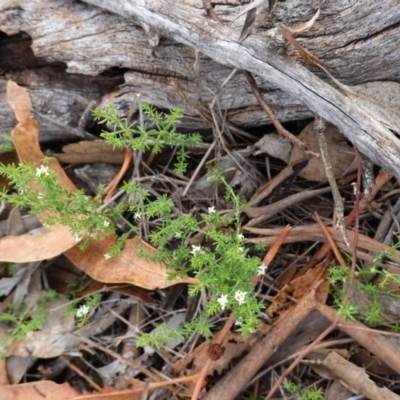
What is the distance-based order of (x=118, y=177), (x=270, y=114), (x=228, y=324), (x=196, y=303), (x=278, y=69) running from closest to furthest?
(x=278, y=69) → (x=270, y=114) → (x=228, y=324) → (x=196, y=303) → (x=118, y=177)

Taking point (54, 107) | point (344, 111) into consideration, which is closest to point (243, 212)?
point (344, 111)

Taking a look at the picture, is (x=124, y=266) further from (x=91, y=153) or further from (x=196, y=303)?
(x=91, y=153)

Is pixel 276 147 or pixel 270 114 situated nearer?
pixel 270 114

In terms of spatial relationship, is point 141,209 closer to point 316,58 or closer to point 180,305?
point 180,305

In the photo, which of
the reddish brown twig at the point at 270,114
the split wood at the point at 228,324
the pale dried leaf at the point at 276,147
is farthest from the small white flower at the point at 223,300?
the pale dried leaf at the point at 276,147

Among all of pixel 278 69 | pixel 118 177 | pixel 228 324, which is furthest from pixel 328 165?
pixel 118 177

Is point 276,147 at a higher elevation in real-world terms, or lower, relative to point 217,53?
lower
